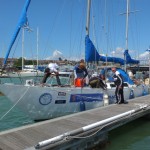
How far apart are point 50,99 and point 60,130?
3873 millimetres

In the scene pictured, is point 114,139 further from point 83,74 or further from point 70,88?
point 83,74

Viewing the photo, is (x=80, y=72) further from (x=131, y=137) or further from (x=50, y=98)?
(x=131, y=137)

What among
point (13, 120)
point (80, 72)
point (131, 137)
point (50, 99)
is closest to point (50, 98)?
point (50, 99)

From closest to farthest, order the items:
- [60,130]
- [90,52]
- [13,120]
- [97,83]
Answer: [60,130]
[97,83]
[13,120]
[90,52]

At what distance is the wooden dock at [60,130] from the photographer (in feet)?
24.0

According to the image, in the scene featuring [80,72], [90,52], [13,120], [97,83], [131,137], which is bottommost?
[131,137]

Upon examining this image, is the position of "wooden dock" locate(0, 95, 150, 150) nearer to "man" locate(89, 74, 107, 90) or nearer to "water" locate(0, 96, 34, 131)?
"man" locate(89, 74, 107, 90)

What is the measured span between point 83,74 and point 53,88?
2107 mm

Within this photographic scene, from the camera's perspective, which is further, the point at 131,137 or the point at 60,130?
the point at 131,137

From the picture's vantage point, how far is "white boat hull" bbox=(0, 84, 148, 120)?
39.9 ft

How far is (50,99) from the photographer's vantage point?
492 inches

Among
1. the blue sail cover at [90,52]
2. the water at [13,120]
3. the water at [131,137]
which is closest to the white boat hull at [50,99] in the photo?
the water at [13,120]

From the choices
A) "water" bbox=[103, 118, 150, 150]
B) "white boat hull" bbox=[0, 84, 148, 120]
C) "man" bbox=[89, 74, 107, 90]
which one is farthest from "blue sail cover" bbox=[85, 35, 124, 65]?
"water" bbox=[103, 118, 150, 150]

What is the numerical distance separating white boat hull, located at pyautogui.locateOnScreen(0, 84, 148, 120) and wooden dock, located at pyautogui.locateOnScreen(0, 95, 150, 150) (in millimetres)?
1221
